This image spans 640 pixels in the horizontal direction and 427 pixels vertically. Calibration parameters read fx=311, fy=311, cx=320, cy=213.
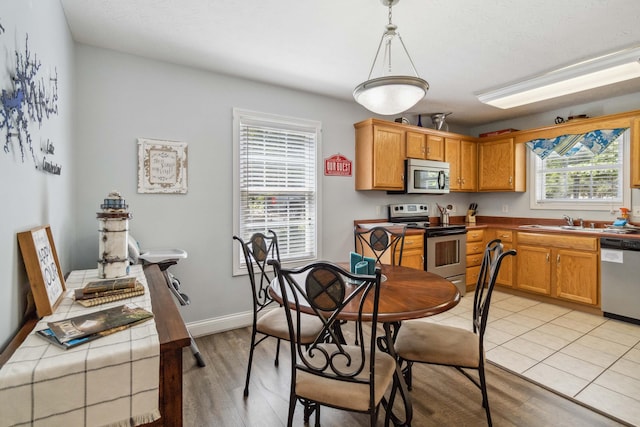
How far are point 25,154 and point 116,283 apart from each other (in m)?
0.66

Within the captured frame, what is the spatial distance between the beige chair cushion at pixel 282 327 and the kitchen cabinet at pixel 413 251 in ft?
6.58

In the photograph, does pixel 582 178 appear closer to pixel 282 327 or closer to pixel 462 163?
pixel 462 163

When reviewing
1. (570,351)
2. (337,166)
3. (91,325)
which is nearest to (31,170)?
(91,325)

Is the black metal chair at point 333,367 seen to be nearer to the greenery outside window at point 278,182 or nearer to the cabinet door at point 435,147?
the greenery outside window at point 278,182

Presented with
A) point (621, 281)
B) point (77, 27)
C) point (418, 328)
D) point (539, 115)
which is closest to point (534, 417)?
point (418, 328)

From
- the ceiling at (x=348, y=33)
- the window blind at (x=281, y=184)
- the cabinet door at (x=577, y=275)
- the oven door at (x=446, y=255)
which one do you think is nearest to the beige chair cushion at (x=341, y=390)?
the window blind at (x=281, y=184)

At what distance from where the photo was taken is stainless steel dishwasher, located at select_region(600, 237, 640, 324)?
3.15 meters

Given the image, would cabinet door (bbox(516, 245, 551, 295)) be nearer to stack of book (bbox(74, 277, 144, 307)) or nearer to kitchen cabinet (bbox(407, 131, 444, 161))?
kitchen cabinet (bbox(407, 131, 444, 161))

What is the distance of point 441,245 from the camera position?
4039 millimetres

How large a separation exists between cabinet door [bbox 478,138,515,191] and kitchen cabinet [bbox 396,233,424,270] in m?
1.77

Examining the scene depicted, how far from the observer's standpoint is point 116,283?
4.91 feet

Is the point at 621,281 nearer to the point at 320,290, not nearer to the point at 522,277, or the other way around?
the point at 522,277

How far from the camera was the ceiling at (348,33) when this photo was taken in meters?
2.03

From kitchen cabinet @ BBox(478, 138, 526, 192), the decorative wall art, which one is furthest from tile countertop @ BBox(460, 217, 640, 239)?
the decorative wall art
